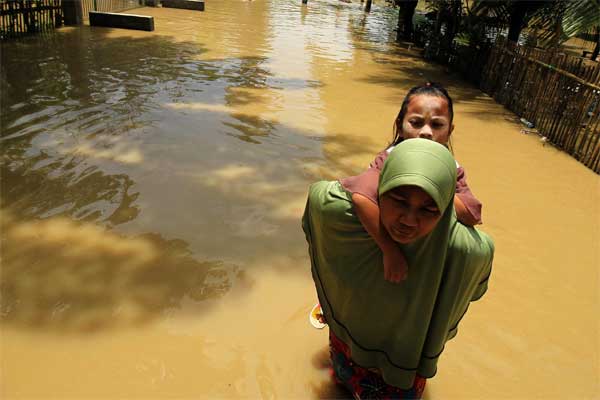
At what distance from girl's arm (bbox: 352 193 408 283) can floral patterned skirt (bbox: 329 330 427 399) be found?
1.99 ft

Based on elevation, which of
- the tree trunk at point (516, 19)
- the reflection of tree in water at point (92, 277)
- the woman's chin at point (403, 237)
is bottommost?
the reflection of tree in water at point (92, 277)

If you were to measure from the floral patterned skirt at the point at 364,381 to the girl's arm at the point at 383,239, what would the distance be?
0.61 metres

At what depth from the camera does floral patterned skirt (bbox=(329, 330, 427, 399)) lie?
6.14 feet

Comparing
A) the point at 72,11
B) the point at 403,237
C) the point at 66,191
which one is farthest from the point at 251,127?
the point at 72,11

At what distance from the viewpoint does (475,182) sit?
545 centimetres

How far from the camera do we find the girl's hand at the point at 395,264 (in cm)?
Result: 146

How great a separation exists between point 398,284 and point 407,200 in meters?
0.37

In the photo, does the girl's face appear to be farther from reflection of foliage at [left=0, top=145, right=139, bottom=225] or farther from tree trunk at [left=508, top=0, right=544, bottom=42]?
tree trunk at [left=508, top=0, right=544, bottom=42]

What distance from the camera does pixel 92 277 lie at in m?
3.20

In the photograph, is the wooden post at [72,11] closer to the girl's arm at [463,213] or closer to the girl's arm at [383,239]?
the girl's arm at [383,239]

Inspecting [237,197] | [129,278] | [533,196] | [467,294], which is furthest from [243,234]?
[533,196]

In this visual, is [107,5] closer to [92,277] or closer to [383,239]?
[92,277]

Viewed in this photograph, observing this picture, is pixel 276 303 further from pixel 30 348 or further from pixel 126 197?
pixel 126 197

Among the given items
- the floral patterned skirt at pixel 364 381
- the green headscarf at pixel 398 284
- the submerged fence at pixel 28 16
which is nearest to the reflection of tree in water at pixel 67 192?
the floral patterned skirt at pixel 364 381
